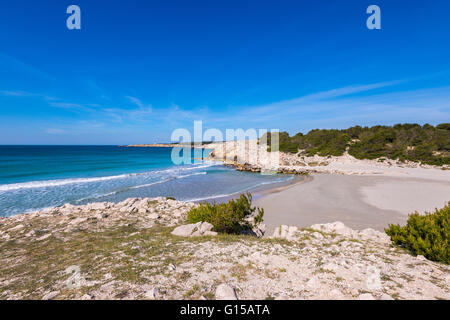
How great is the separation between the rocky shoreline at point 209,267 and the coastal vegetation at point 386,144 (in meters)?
42.1

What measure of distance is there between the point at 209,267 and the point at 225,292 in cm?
111

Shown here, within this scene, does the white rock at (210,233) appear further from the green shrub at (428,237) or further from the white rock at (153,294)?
the green shrub at (428,237)

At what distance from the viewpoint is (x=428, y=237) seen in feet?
17.5

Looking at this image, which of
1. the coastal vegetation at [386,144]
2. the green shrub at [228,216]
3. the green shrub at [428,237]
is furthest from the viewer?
the coastal vegetation at [386,144]

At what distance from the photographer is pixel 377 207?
13.6 meters

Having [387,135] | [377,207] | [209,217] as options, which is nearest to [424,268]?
[209,217]

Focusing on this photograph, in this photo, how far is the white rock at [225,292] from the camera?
335cm

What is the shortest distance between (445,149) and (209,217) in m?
49.6

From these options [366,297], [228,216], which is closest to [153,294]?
[366,297]

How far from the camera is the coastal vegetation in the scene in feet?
117

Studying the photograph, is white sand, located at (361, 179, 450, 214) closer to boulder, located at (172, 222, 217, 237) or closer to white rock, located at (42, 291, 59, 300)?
boulder, located at (172, 222, 217, 237)

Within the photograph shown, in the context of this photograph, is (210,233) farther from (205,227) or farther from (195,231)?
(195,231)

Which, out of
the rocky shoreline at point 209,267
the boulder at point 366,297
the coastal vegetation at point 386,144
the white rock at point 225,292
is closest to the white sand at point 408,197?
the rocky shoreline at point 209,267
